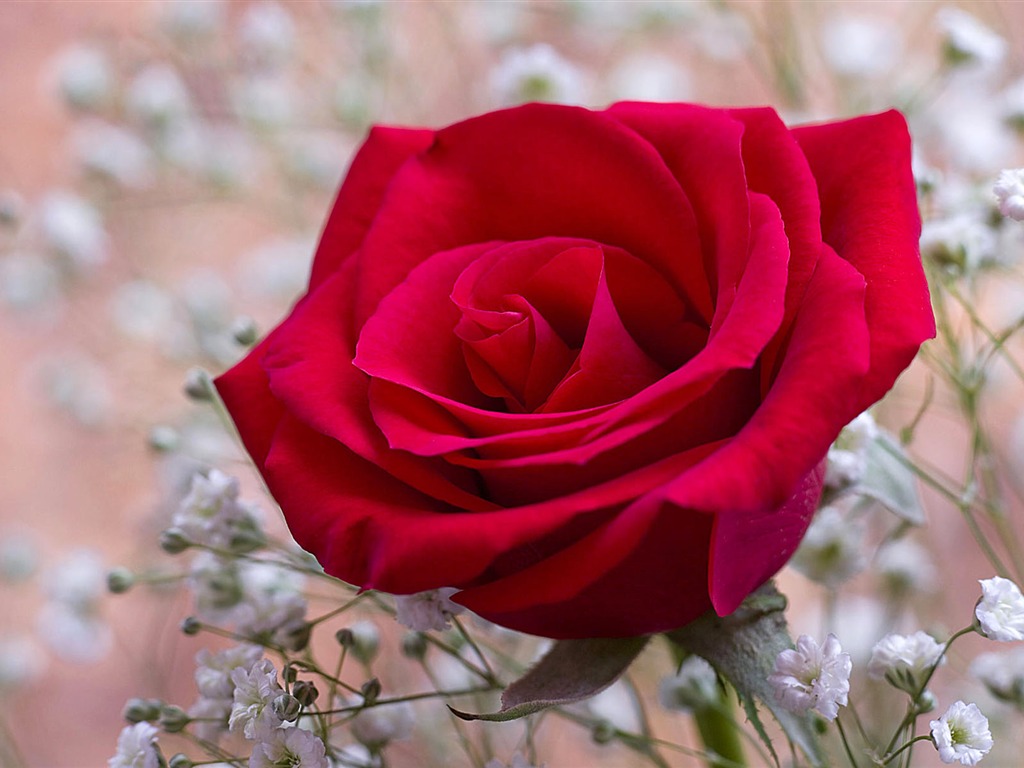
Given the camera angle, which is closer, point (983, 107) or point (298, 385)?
point (298, 385)

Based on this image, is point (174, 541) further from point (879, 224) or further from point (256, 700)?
point (879, 224)

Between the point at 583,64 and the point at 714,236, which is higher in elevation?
the point at 583,64

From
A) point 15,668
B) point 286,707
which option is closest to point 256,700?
point 286,707

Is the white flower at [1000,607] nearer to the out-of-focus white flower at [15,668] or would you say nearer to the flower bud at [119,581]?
the flower bud at [119,581]

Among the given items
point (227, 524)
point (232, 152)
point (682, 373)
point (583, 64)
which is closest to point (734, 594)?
point (682, 373)

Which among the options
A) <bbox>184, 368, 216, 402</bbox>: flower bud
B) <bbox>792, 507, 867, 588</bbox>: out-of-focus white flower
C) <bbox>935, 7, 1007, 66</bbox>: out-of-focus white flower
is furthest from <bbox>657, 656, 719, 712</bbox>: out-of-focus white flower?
<bbox>935, 7, 1007, 66</bbox>: out-of-focus white flower

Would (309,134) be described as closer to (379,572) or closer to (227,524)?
(227,524)
